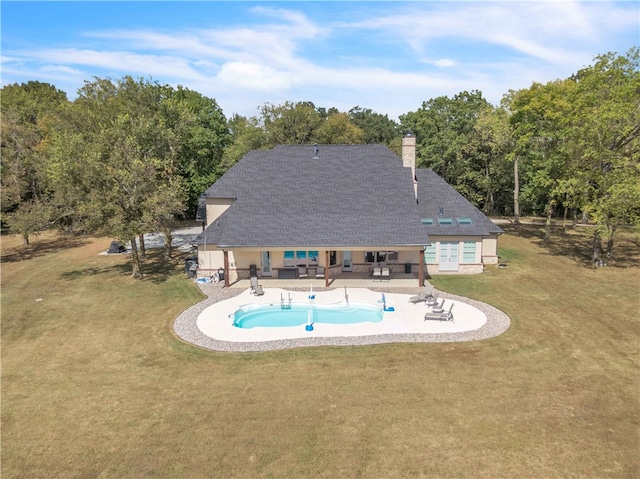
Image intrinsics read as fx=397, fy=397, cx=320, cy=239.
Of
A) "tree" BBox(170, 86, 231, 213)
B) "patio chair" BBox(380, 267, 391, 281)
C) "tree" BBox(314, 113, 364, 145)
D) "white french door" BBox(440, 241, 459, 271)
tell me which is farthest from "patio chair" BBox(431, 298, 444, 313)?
"tree" BBox(314, 113, 364, 145)

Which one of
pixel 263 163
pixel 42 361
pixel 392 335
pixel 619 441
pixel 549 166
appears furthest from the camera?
pixel 549 166

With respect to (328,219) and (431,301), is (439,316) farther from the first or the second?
(328,219)

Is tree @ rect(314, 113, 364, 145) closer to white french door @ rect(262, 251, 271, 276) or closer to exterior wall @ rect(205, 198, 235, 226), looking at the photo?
exterior wall @ rect(205, 198, 235, 226)

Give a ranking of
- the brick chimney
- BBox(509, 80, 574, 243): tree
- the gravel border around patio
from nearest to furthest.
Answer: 1. the gravel border around patio
2. the brick chimney
3. BBox(509, 80, 574, 243): tree

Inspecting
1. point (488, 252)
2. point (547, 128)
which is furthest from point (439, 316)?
point (547, 128)

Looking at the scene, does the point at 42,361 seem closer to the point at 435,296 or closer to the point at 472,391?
the point at 472,391

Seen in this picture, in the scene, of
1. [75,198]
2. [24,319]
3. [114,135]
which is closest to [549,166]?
[114,135]

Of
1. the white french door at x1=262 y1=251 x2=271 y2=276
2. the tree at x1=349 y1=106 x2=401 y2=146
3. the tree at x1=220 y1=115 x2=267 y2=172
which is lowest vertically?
the white french door at x1=262 y1=251 x2=271 y2=276
